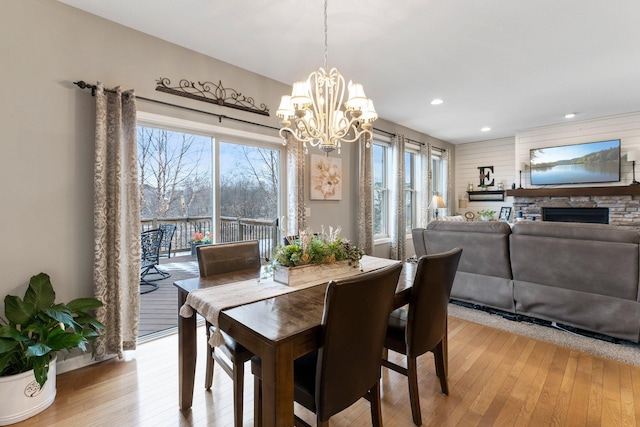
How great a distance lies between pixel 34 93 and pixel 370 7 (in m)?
2.63

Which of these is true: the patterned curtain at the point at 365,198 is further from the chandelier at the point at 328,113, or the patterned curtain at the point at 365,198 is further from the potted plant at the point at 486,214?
the potted plant at the point at 486,214

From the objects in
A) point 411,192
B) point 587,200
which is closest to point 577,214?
point 587,200

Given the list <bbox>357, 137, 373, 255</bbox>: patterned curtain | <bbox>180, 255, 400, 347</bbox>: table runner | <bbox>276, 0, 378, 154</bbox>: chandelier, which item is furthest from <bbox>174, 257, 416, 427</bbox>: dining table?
<bbox>357, 137, 373, 255</bbox>: patterned curtain

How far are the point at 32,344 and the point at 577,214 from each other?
8001mm

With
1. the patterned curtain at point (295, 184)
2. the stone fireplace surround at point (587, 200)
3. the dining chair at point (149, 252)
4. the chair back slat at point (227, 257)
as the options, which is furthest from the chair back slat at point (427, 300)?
the stone fireplace surround at point (587, 200)

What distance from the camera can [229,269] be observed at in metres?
2.36

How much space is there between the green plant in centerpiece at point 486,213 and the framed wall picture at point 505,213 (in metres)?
0.18

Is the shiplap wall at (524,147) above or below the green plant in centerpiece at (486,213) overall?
above

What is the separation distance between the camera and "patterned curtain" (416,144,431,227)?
6.51 metres

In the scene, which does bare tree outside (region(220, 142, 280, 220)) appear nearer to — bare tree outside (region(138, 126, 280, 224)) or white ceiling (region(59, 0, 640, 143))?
bare tree outside (region(138, 126, 280, 224))

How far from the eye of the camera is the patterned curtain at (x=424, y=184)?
6.51 meters

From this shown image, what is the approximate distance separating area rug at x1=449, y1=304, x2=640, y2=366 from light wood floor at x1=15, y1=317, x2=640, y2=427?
0.15 meters

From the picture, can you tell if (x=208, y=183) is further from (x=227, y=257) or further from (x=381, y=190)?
(x=381, y=190)

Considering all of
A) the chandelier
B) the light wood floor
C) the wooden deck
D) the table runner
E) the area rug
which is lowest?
the light wood floor
